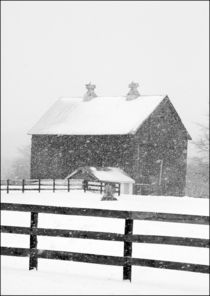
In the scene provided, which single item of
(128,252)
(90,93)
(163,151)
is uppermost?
(90,93)

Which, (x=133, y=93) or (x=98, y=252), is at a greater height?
(x=133, y=93)

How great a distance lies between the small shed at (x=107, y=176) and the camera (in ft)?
149

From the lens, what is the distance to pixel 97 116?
169ft

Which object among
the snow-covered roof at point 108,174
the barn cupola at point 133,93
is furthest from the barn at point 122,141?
the snow-covered roof at point 108,174

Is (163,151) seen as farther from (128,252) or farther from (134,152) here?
(128,252)

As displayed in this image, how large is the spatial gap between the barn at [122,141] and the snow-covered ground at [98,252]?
8305 mm

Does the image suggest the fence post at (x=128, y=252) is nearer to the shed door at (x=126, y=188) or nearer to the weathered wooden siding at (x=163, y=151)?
the shed door at (x=126, y=188)

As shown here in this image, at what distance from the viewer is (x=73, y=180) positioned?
47969 millimetres

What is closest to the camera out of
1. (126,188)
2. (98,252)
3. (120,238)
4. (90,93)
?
(120,238)

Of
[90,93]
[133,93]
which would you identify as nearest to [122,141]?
[133,93]

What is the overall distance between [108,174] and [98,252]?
2883 cm

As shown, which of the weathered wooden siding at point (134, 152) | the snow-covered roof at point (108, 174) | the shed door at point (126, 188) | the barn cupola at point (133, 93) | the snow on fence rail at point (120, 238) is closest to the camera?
the snow on fence rail at point (120, 238)

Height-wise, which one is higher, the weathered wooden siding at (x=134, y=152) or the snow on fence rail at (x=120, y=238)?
the weathered wooden siding at (x=134, y=152)

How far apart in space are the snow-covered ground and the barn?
8.30m
